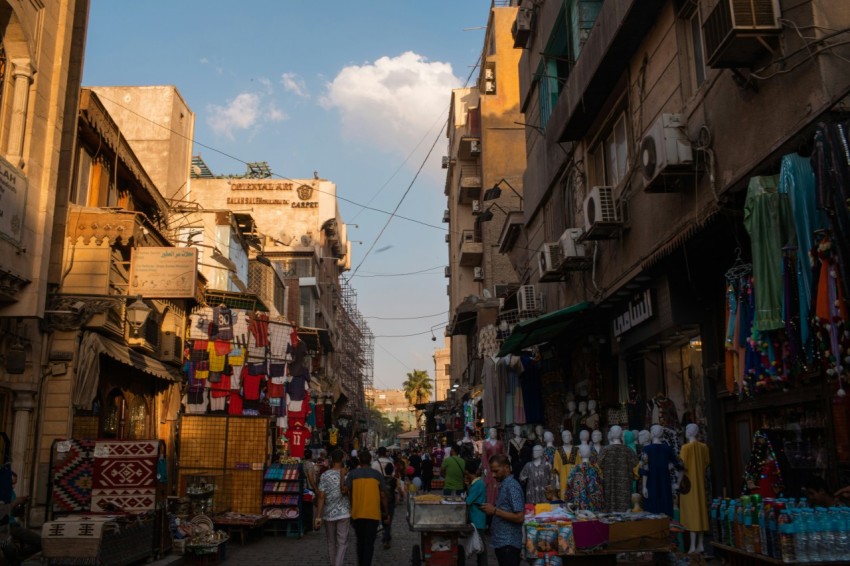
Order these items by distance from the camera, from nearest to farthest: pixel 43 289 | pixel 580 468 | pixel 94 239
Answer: pixel 580 468 < pixel 43 289 < pixel 94 239

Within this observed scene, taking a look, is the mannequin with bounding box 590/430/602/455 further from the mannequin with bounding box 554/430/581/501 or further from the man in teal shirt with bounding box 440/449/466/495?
the man in teal shirt with bounding box 440/449/466/495

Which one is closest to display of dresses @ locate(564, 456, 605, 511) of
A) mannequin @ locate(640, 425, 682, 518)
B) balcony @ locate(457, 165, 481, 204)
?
mannequin @ locate(640, 425, 682, 518)

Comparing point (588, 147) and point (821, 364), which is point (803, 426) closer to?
point (821, 364)

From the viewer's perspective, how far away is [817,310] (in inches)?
226

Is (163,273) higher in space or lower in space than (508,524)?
higher

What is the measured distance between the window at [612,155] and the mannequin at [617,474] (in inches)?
165

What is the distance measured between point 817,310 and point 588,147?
8.79 metres

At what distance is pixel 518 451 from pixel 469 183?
2537 cm

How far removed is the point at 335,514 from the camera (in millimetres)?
9039

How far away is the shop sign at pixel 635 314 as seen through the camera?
10.9 metres

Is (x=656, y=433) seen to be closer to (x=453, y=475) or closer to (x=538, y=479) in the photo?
(x=538, y=479)

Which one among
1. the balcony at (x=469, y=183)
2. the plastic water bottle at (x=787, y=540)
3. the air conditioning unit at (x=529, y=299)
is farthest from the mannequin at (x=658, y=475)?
the balcony at (x=469, y=183)

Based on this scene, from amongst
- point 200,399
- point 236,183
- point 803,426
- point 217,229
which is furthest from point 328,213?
point 803,426

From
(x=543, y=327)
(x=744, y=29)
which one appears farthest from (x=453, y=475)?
(x=744, y=29)
